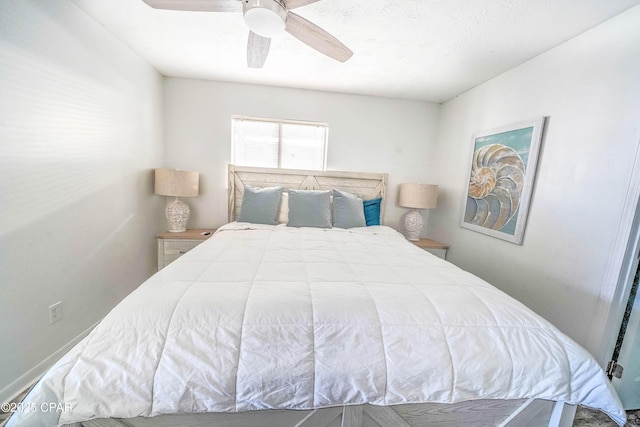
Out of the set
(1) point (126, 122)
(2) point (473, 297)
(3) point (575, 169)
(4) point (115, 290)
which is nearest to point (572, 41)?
(3) point (575, 169)

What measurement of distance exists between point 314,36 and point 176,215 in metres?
2.18

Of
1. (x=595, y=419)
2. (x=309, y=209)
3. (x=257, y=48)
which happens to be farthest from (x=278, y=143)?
(x=595, y=419)

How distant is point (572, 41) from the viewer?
5.33 ft

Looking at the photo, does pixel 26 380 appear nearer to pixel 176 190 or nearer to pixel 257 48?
pixel 176 190

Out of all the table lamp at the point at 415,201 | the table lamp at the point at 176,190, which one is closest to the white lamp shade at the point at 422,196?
the table lamp at the point at 415,201

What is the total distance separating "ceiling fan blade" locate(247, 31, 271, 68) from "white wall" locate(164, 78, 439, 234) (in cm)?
111

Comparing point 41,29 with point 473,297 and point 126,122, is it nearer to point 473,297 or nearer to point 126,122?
point 126,122

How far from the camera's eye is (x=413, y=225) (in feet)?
9.45

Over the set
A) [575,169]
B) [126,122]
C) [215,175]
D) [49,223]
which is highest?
[126,122]

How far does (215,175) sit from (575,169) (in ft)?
10.4

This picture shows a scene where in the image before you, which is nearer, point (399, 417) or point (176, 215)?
point (399, 417)

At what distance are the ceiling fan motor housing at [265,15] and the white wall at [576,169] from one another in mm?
1909

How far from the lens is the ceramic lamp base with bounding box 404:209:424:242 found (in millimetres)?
2879

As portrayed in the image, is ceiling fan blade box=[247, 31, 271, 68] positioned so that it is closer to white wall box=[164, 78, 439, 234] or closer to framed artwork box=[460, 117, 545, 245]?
white wall box=[164, 78, 439, 234]
